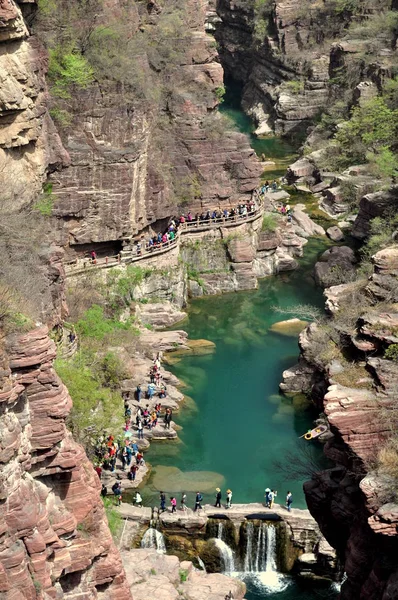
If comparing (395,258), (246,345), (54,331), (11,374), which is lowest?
(246,345)

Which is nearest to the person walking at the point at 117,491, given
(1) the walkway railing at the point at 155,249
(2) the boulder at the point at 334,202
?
(1) the walkway railing at the point at 155,249

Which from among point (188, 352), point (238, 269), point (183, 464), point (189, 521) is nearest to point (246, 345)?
Result: point (188, 352)

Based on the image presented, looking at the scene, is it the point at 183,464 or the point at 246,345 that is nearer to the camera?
the point at 183,464

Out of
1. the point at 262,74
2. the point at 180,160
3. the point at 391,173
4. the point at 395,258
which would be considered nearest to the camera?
the point at 395,258

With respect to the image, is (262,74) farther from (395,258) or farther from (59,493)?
(59,493)

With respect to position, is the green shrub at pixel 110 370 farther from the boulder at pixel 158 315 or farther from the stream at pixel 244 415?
the boulder at pixel 158 315

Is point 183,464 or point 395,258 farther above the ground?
point 395,258
